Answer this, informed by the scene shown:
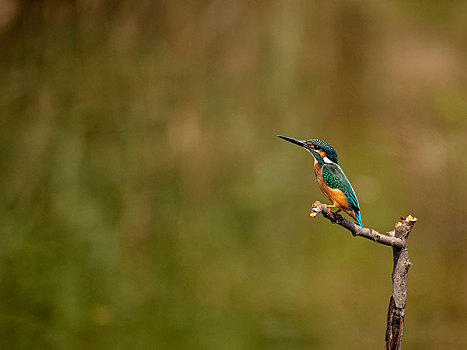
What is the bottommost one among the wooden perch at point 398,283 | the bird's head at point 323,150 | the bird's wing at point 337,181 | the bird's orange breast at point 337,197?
the wooden perch at point 398,283

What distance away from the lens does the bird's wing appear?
0.68m

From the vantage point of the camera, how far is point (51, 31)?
155 cm

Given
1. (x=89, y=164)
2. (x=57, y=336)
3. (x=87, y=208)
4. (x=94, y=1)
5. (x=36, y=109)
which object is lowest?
(x=57, y=336)

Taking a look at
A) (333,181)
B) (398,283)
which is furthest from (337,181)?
(398,283)

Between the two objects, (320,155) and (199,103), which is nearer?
(320,155)

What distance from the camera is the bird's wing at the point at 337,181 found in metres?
0.68

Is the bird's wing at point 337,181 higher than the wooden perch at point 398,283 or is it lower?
higher

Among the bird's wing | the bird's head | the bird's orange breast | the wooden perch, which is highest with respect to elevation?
the bird's head

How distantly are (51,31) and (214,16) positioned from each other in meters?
0.46

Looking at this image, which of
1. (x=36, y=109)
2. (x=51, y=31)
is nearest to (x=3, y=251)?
(x=36, y=109)

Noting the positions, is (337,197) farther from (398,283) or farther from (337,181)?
(398,283)

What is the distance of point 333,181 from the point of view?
68 cm

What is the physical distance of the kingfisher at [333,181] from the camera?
68 centimetres

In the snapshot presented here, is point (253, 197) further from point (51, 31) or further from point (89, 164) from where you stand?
point (51, 31)
